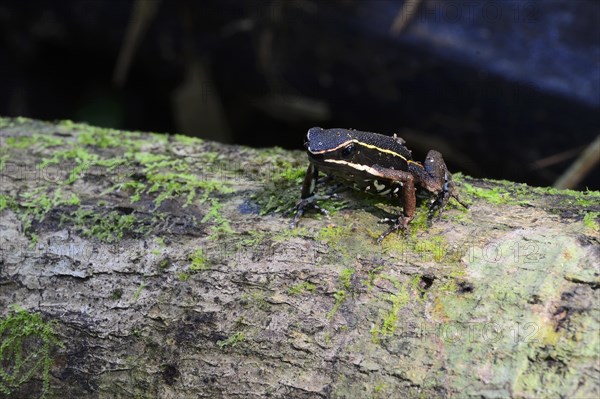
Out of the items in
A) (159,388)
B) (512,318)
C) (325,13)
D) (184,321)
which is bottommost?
(159,388)

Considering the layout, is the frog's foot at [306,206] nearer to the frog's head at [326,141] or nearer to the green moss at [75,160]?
the frog's head at [326,141]

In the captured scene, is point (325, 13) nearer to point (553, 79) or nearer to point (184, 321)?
point (553, 79)

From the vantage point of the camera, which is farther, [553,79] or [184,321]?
[553,79]

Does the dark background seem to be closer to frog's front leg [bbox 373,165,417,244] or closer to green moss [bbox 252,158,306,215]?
green moss [bbox 252,158,306,215]

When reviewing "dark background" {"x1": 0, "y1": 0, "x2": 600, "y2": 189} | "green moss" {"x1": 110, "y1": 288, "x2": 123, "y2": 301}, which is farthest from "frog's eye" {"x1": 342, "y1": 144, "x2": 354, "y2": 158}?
"dark background" {"x1": 0, "y1": 0, "x2": 600, "y2": 189}

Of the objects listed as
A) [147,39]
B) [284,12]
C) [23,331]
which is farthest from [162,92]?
[23,331]

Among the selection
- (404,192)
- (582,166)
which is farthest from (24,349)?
(582,166)

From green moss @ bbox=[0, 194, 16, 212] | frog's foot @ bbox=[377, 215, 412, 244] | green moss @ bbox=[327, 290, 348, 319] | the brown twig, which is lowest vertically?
green moss @ bbox=[327, 290, 348, 319]

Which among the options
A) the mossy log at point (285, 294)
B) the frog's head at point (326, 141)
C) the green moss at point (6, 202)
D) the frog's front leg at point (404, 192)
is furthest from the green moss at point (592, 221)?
the green moss at point (6, 202)

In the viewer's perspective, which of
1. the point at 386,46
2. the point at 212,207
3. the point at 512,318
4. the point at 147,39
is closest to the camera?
the point at 512,318
